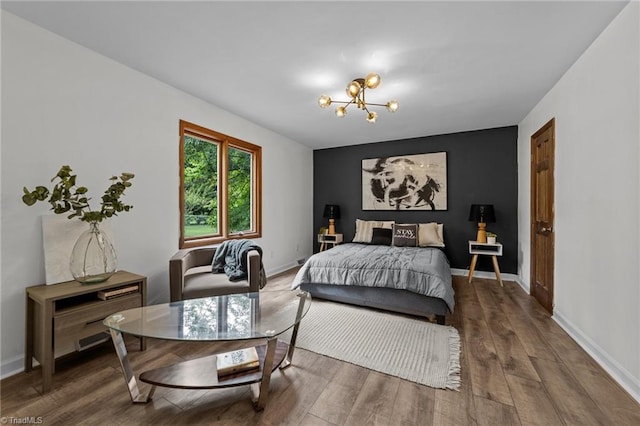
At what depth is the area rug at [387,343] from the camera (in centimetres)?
192

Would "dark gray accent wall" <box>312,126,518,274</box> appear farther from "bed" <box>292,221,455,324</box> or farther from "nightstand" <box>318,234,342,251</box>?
"bed" <box>292,221,455,324</box>

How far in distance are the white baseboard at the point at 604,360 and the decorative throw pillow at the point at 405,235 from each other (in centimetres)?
207

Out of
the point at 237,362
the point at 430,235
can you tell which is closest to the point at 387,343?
the point at 237,362

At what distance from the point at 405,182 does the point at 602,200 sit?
303cm

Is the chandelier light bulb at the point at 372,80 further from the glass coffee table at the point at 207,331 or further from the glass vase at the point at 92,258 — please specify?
the glass vase at the point at 92,258

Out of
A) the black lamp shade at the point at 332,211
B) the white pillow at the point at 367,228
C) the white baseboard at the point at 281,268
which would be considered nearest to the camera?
the white baseboard at the point at 281,268

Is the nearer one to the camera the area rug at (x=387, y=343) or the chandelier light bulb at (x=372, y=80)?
the area rug at (x=387, y=343)

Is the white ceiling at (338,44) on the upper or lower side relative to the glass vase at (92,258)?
upper

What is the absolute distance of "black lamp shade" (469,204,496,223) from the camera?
4133 mm

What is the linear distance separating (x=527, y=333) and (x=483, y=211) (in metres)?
2.11

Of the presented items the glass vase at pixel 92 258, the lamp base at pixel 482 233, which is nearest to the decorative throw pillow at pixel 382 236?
the lamp base at pixel 482 233

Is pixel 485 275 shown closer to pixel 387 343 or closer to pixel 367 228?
pixel 367 228

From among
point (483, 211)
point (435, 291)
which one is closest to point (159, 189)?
point (435, 291)

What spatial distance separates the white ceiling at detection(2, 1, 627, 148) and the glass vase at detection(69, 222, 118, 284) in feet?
5.01
